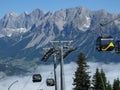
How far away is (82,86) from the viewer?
12306 cm

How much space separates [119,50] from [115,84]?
106 meters

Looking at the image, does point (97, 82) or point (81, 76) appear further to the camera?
point (97, 82)

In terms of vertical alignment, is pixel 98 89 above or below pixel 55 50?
below

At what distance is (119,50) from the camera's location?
137ft

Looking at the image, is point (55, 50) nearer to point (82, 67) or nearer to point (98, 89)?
point (82, 67)

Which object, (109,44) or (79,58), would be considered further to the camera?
(79,58)

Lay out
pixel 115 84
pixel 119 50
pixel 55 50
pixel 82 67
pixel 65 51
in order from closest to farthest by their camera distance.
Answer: pixel 119 50 < pixel 65 51 < pixel 55 50 < pixel 82 67 < pixel 115 84

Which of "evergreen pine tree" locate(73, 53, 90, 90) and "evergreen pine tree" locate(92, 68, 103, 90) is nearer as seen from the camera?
"evergreen pine tree" locate(73, 53, 90, 90)

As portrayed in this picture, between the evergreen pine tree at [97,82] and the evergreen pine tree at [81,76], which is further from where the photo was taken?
the evergreen pine tree at [97,82]

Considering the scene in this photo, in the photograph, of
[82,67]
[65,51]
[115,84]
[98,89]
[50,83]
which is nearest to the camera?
[65,51]

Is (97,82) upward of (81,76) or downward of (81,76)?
downward

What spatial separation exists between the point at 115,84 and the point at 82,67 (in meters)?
27.7

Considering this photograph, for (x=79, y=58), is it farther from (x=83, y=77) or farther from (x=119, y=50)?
(x=119, y=50)

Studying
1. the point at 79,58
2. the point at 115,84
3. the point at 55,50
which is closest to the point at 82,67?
the point at 79,58
